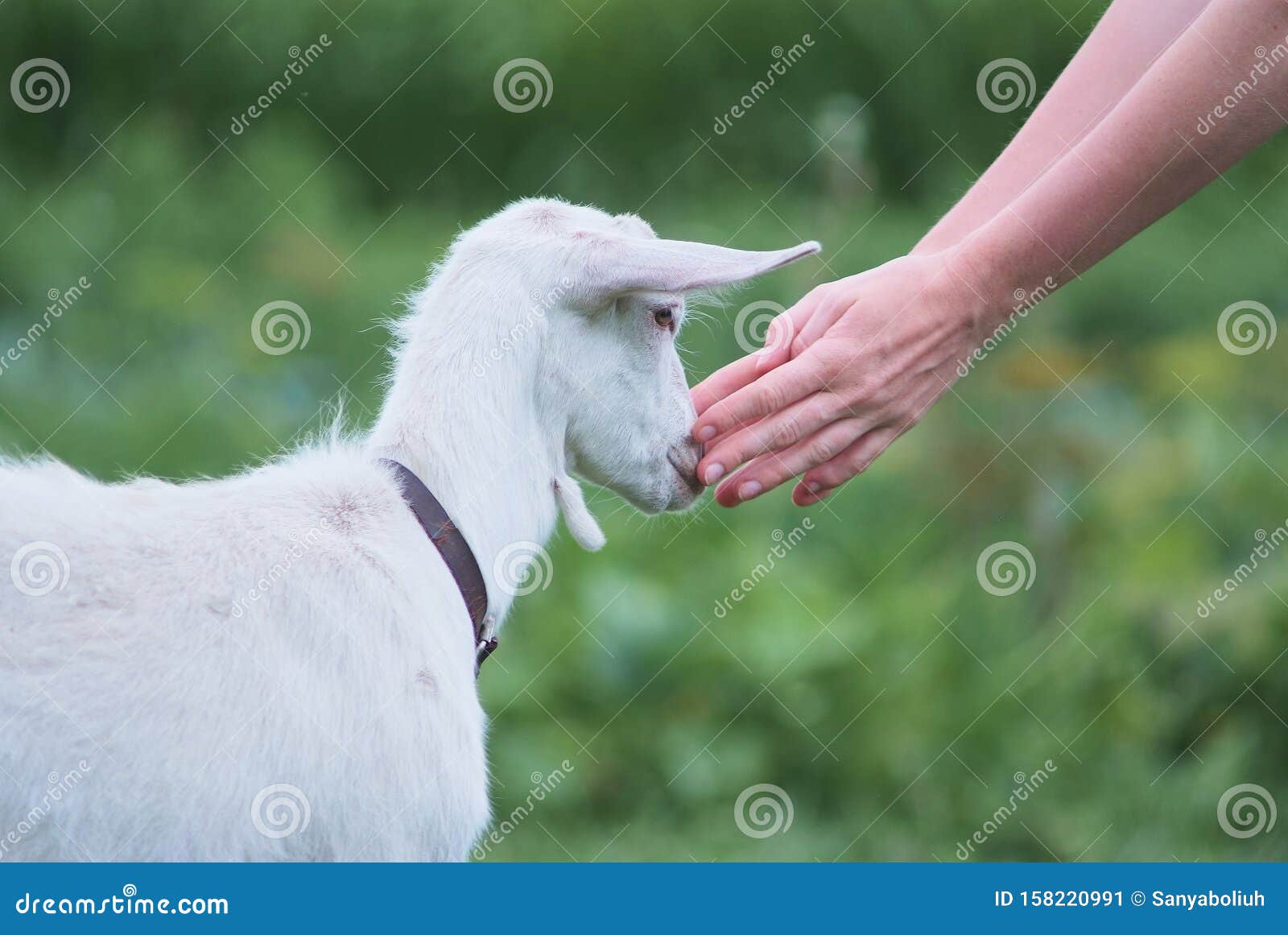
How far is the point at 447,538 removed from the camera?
2.87 metres

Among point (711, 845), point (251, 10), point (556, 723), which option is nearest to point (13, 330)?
point (251, 10)

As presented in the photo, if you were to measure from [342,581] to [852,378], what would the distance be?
1238 millimetres

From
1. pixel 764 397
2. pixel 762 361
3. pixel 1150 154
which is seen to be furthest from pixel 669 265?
pixel 1150 154

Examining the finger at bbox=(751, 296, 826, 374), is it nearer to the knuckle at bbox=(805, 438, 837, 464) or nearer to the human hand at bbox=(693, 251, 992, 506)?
the human hand at bbox=(693, 251, 992, 506)

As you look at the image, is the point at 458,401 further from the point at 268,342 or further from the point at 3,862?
the point at 268,342

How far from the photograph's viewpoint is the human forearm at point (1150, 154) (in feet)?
A: 9.16

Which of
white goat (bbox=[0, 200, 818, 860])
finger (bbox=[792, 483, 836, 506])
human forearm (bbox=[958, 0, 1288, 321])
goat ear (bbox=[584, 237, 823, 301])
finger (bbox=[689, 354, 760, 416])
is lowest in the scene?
white goat (bbox=[0, 200, 818, 860])

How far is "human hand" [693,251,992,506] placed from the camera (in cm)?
312

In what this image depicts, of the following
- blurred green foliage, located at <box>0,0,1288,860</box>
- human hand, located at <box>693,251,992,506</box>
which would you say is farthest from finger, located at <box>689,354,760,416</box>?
blurred green foliage, located at <box>0,0,1288,860</box>

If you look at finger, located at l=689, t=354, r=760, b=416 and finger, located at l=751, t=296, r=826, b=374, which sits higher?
finger, located at l=751, t=296, r=826, b=374

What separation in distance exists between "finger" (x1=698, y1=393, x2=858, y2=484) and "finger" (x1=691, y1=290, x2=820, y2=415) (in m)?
0.18

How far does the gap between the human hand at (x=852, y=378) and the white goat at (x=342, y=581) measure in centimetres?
17

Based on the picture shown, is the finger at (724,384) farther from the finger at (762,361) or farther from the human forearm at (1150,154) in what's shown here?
the human forearm at (1150,154)

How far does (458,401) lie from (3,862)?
4.05 feet
